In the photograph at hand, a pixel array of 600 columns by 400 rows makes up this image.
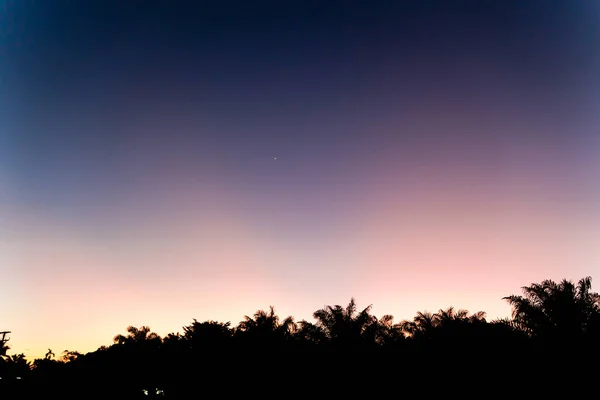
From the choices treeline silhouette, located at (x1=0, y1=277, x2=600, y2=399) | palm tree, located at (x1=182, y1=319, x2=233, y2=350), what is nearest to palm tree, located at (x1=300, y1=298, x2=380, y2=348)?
treeline silhouette, located at (x1=0, y1=277, x2=600, y2=399)

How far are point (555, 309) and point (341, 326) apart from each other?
15.7 metres

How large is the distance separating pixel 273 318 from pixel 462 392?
17.7 m

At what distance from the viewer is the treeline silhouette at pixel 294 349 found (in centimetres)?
1672

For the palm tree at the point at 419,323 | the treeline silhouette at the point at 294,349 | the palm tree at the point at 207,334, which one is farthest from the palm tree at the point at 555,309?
the palm tree at the point at 207,334

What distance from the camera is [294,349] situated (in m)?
21.9

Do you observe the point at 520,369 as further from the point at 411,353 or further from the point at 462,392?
the point at 411,353

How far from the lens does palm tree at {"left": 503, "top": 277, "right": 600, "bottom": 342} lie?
17.6m

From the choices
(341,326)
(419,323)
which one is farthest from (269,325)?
(419,323)

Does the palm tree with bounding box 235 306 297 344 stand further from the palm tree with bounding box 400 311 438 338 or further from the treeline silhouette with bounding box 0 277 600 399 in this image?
the palm tree with bounding box 400 311 438 338

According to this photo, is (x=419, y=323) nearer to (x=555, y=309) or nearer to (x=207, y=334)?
(x=555, y=309)

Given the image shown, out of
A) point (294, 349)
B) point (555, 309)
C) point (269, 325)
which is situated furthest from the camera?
point (269, 325)

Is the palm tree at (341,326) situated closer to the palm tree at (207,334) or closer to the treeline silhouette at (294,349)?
the treeline silhouette at (294,349)

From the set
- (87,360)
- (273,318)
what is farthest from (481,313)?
(87,360)

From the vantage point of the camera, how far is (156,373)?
25250 millimetres
